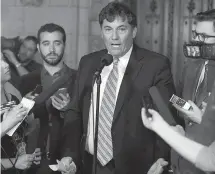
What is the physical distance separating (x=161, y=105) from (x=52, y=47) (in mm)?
857

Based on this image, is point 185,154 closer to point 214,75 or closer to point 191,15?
point 214,75

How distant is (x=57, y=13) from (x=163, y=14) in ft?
2.48

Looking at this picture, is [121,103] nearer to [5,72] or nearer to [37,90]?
[37,90]

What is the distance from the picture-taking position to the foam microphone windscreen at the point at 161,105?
2.47 meters

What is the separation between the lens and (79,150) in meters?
2.67

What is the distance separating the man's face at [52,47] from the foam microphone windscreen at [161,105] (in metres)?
0.71

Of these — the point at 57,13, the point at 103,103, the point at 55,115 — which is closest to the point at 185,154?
the point at 103,103

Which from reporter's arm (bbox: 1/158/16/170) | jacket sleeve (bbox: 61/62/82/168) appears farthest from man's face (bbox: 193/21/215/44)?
reporter's arm (bbox: 1/158/16/170)

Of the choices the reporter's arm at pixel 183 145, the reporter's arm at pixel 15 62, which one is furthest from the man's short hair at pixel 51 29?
the reporter's arm at pixel 183 145

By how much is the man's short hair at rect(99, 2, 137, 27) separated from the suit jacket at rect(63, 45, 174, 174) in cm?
22

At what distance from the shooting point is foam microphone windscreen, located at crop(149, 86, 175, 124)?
8.09 feet

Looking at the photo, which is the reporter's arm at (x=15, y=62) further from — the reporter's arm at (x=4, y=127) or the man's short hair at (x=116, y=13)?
the man's short hair at (x=116, y=13)

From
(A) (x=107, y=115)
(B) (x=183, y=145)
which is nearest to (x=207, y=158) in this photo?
(B) (x=183, y=145)

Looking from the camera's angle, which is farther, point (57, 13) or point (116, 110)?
point (57, 13)
